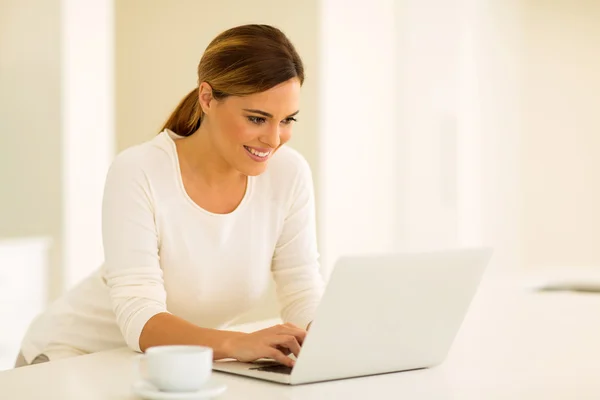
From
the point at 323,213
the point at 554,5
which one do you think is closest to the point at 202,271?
the point at 323,213

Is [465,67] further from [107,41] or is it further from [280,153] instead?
[280,153]

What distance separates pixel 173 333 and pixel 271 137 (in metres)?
0.46

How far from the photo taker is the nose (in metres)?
1.80

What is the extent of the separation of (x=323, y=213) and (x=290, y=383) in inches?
141

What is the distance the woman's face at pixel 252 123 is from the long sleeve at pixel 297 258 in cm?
16

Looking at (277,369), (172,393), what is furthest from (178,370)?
Result: (277,369)

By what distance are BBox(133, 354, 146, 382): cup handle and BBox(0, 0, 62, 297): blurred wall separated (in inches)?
102

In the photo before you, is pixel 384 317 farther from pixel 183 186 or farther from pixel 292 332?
pixel 183 186

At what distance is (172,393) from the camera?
1114mm

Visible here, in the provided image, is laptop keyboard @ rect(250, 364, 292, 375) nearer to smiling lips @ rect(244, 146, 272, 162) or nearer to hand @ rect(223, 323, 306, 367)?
hand @ rect(223, 323, 306, 367)

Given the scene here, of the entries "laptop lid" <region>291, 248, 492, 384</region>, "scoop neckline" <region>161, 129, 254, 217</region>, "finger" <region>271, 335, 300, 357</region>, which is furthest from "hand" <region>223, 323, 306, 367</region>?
"scoop neckline" <region>161, 129, 254, 217</region>

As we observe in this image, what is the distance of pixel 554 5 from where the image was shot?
537 cm

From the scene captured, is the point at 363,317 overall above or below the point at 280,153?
below

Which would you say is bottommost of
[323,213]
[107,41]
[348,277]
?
[323,213]
